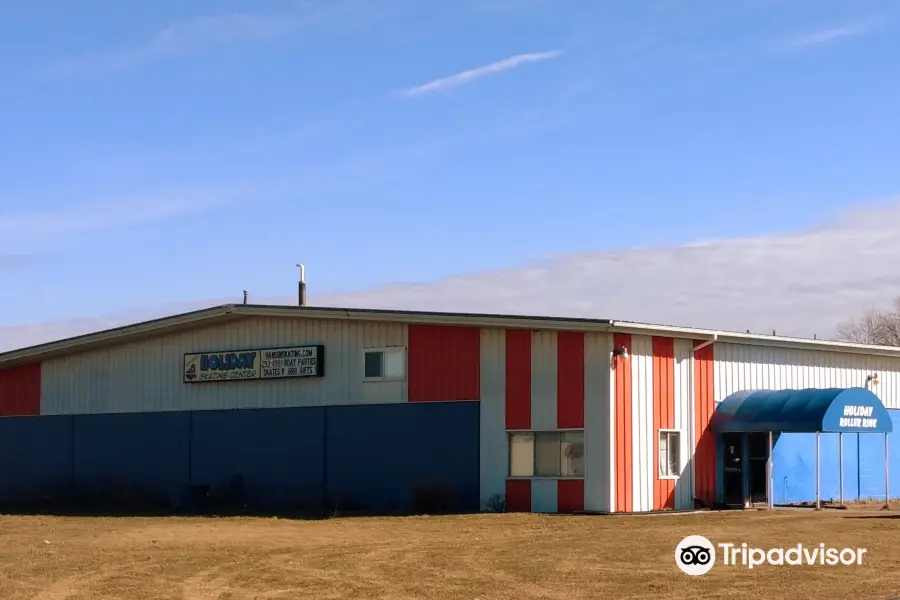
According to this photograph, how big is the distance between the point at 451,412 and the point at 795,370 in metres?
9.92

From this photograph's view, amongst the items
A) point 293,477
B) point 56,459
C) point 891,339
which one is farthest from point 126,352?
point 891,339

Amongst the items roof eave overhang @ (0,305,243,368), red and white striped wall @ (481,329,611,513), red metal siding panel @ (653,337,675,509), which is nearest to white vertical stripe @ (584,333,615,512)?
red and white striped wall @ (481,329,611,513)

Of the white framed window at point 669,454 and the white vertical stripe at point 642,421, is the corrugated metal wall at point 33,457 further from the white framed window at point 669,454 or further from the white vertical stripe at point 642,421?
the white framed window at point 669,454

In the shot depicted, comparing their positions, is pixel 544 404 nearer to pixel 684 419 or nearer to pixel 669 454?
pixel 669 454

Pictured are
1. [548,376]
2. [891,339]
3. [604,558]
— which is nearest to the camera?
[604,558]

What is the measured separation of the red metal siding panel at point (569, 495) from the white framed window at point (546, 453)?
19 cm

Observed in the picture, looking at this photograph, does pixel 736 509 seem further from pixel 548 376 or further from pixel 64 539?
pixel 64 539

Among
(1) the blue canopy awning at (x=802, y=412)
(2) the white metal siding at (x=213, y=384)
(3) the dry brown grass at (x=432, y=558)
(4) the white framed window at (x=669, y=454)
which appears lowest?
(3) the dry brown grass at (x=432, y=558)

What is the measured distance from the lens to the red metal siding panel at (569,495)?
100 ft

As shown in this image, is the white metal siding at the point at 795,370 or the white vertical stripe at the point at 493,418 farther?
the white metal siding at the point at 795,370

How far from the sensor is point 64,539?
25.9m

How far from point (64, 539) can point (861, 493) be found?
844 inches

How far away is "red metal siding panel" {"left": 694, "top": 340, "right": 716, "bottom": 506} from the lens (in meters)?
32.6

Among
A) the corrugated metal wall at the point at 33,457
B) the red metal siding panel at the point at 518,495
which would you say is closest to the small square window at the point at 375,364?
the red metal siding panel at the point at 518,495
